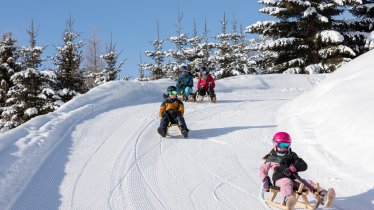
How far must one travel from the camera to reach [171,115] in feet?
33.1

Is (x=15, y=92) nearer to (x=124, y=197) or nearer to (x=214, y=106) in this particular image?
(x=214, y=106)

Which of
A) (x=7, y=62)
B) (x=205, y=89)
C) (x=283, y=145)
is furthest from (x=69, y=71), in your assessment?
(x=283, y=145)

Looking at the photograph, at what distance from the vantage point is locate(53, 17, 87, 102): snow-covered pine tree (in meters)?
21.6

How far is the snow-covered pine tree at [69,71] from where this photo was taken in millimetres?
21562

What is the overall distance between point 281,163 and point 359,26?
25.8 meters

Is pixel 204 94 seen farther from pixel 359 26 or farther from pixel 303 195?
pixel 359 26

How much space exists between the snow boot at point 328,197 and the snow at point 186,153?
535 millimetres

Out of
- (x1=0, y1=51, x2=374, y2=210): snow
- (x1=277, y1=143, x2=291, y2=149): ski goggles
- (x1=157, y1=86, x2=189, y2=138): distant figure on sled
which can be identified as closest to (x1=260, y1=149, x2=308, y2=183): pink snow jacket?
(x1=277, y1=143, x2=291, y2=149): ski goggles

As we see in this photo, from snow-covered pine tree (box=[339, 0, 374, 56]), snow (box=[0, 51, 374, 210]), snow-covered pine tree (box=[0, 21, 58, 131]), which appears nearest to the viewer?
snow (box=[0, 51, 374, 210])

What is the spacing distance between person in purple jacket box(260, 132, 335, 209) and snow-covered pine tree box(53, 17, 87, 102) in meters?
16.8

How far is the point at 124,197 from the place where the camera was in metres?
5.89

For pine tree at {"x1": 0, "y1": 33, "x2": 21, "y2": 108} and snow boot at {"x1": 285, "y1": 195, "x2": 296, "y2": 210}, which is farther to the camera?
pine tree at {"x1": 0, "y1": 33, "x2": 21, "y2": 108}

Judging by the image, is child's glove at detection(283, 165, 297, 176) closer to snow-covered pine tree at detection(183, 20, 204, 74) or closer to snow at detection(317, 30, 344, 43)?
snow at detection(317, 30, 344, 43)

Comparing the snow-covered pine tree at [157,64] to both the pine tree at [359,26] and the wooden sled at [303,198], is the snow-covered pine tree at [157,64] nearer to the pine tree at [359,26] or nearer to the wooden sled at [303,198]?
the pine tree at [359,26]
